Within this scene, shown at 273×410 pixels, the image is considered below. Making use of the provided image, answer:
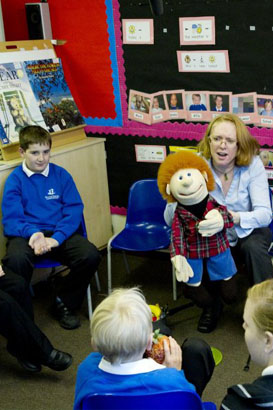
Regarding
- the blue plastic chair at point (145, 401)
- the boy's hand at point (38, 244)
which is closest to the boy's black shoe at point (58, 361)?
the boy's hand at point (38, 244)

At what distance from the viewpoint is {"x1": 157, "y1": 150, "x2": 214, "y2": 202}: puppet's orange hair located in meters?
2.60

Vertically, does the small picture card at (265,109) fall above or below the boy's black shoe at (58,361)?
above

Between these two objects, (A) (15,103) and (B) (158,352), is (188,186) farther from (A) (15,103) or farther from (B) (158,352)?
(A) (15,103)

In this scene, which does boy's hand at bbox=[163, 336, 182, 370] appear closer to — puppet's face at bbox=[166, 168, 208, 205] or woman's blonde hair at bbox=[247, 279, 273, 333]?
woman's blonde hair at bbox=[247, 279, 273, 333]

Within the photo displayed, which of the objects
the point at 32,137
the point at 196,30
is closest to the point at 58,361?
the point at 32,137

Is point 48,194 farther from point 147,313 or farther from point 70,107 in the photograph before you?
point 147,313

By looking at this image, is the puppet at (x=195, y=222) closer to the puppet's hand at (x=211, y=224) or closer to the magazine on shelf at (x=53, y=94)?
the puppet's hand at (x=211, y=224)

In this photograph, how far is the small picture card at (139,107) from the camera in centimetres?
348

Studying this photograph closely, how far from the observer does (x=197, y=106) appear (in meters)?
3.28

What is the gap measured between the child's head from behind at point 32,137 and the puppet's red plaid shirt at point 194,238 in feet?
2.84

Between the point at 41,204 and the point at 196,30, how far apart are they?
1.37 metres

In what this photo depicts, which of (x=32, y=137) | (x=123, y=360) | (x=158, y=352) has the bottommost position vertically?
(x=158, y=352)

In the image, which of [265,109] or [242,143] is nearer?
[242,143]

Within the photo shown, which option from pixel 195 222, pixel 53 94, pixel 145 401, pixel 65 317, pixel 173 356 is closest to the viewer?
pixel 145 401
